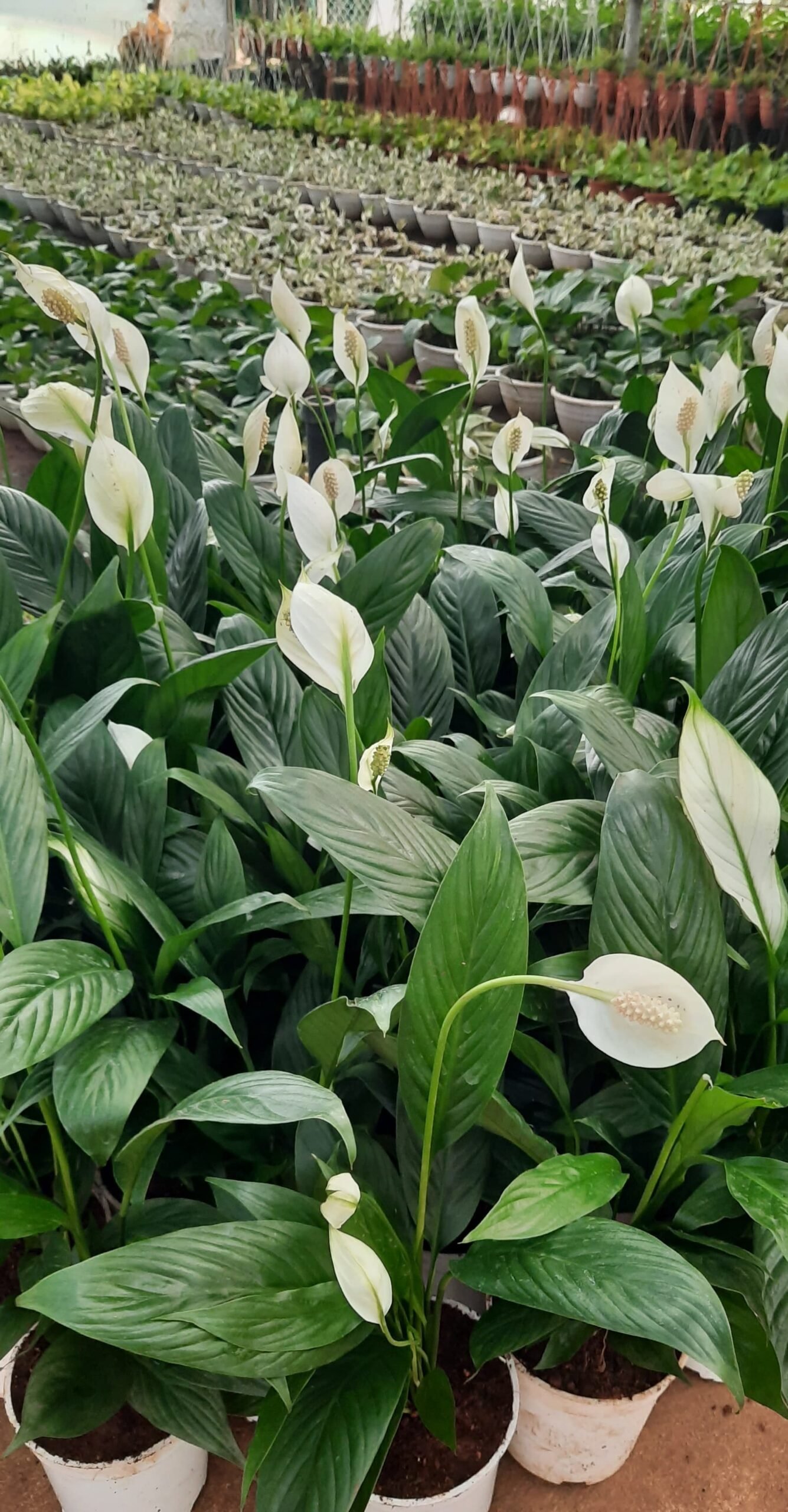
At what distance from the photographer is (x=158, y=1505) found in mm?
827

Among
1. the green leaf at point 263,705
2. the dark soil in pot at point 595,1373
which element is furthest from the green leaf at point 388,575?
the dark soil in pot at point 595,1373

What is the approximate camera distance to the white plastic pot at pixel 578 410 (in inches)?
101

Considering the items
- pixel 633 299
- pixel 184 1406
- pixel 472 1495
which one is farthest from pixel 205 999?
pixel 633 299

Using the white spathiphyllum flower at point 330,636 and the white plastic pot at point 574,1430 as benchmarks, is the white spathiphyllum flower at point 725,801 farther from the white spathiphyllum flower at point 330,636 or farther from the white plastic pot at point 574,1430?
the white plastic pot at point 574,1430

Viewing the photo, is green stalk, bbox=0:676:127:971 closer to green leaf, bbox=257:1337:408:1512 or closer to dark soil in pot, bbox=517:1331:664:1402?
green leaf, bbox=257:1337:408:1512

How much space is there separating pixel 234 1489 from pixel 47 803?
58 cm

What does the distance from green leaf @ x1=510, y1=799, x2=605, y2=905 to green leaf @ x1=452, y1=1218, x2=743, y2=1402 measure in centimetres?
21

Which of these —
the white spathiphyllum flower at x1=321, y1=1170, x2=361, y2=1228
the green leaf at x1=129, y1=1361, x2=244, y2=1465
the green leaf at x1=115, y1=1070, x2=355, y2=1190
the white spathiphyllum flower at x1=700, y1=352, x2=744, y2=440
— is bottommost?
the green leaf at x1=129, y1=1361, x2=244, y2=1465

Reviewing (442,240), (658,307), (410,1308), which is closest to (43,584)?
(410,1308)

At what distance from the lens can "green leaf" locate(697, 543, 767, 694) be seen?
3.21ft

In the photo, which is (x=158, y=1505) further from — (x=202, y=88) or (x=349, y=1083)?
(x=202, y=88)

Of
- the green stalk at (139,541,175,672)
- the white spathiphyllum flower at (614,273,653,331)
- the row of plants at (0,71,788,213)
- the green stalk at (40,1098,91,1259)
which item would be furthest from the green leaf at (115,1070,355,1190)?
the row of plants at (0,71,788,213)

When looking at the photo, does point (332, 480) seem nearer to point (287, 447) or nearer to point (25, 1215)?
point (287, 447)

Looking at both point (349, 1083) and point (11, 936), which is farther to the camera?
point (349, 1083)
